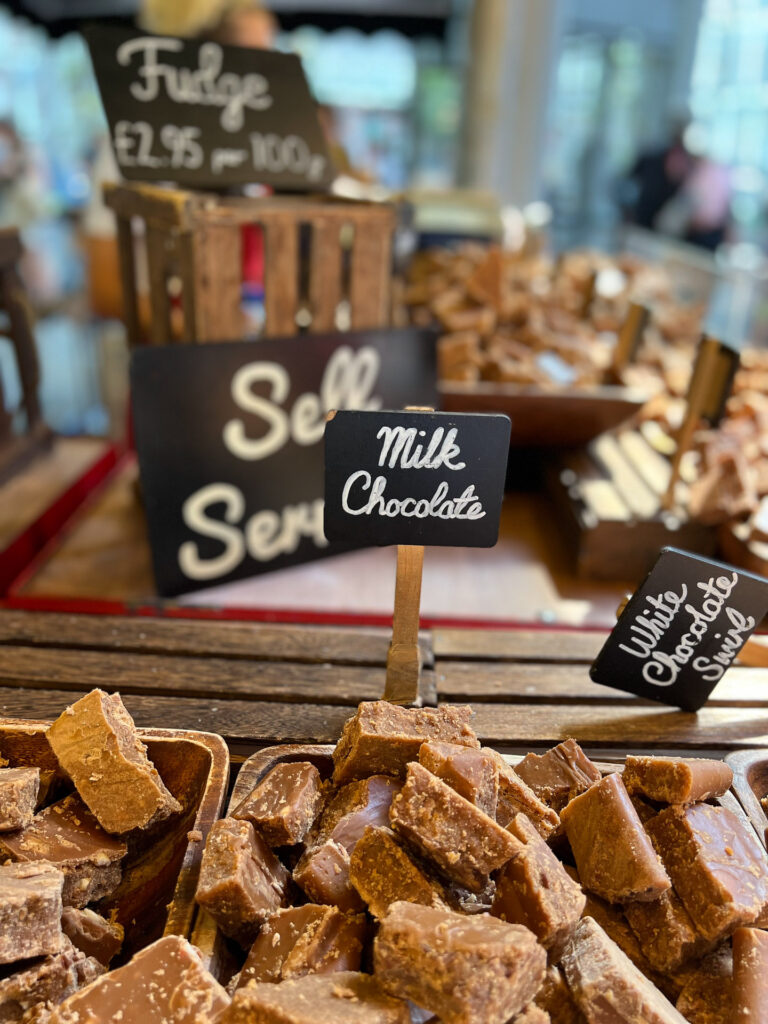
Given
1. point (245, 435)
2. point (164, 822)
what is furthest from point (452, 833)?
point (245, 435)

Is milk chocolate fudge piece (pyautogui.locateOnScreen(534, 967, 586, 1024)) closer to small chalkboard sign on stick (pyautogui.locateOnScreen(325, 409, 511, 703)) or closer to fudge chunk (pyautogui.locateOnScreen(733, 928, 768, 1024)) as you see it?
fudge chunk (pyautogui.locateOnScreen(733, 928, 768, 1024))

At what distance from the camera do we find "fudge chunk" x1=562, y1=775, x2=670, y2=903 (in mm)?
986

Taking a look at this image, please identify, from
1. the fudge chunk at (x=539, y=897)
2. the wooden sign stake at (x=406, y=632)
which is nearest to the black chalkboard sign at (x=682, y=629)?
the wooden sign stake at (x=406, y=632)

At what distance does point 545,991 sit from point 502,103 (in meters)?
9.42

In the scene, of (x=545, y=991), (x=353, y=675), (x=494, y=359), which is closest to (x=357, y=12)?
(x=494, y=359)

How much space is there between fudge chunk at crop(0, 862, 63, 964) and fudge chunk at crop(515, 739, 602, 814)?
65 cm

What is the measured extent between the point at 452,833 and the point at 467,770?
89 mm

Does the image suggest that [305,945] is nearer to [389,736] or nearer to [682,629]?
[389,736]

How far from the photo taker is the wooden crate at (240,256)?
6.33ft

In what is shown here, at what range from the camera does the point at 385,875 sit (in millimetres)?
948

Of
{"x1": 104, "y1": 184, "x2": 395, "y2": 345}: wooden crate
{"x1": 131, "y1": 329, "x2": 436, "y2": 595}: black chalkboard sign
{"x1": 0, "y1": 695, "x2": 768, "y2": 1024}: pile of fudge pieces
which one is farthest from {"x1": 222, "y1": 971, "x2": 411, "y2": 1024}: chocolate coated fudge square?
{"x1": 104, "y1": 184, "x2": 395, "y2": 345}: wooden crate

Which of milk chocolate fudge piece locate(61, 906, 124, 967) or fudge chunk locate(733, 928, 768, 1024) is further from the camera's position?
milk chocolate fudge piece locate(61, 906, 124, 967)

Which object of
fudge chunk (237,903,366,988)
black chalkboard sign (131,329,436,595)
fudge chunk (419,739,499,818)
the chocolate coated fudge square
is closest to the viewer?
the chocolate coated fudge square

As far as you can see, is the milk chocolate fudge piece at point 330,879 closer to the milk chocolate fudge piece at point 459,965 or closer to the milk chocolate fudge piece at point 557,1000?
the milk chocolate fudge piece at point 459,965
